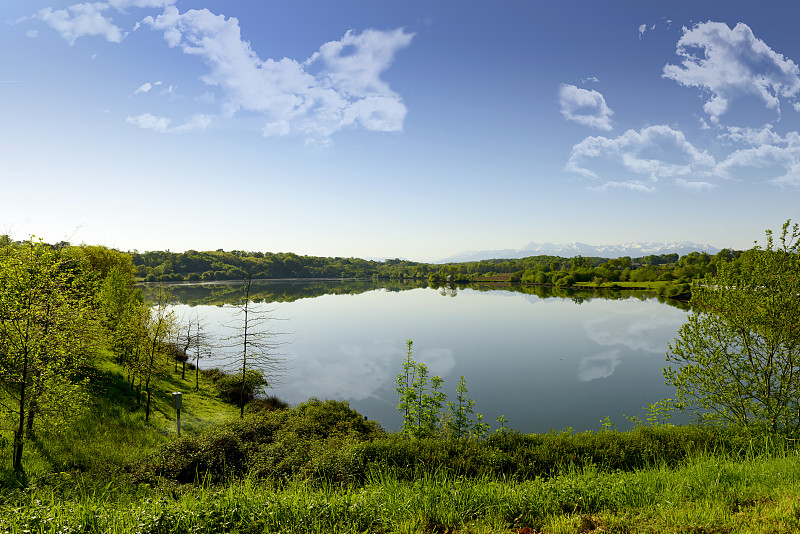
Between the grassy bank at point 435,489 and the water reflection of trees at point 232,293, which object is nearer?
the grassy bank at point 435,489

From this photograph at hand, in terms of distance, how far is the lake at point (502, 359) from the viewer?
2702cm

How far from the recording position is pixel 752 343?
454 inches

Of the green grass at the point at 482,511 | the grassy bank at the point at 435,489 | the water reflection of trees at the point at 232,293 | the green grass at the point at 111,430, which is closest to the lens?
the green grass at the point at 482,511

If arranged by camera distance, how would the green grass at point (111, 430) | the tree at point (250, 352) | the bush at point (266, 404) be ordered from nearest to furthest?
the green grass at point (111, 430) → the tree at point (250, 352) → the bush at point (266, 404)

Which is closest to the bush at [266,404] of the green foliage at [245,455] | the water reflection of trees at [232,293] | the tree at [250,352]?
the tree at [250,352]

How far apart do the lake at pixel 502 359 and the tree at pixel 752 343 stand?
1253 centimetres

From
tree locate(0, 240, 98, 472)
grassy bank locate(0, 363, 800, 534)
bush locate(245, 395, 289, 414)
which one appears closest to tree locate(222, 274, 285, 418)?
bush locate(245, 395, 289, 414)

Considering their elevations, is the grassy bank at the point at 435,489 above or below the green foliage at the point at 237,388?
above

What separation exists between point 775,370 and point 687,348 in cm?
219

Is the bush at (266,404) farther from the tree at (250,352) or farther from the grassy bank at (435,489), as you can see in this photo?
the grassy bank at (435,489)

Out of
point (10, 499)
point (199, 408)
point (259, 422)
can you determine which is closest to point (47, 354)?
point (10, 499)

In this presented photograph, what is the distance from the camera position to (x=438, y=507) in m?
5.46

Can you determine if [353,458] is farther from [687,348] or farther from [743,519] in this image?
[687,348]

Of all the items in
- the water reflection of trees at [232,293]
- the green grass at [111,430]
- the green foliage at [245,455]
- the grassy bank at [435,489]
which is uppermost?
the grassy bank at [435,489]
